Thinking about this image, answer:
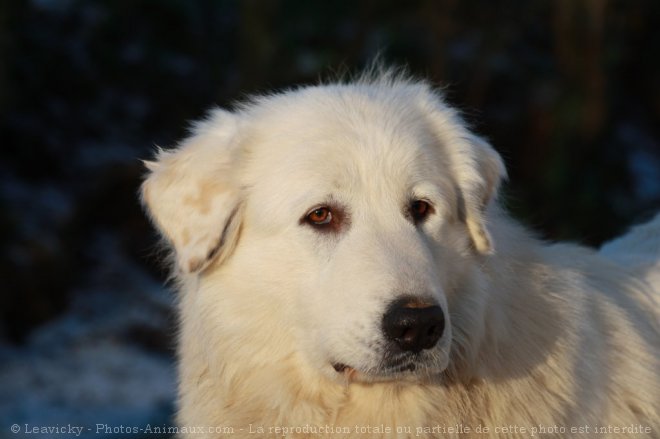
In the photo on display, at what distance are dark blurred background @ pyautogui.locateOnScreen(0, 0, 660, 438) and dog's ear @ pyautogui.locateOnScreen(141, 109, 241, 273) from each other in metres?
6.19

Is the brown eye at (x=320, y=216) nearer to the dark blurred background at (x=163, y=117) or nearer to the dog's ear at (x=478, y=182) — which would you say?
the dog's ear at (x=478, y=182)

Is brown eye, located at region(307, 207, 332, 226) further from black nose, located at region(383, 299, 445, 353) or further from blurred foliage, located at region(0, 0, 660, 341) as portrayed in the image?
blurred foliage, located at region(0, 0, 660, 341)

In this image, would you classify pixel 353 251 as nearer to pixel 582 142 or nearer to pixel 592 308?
pixel 592 308

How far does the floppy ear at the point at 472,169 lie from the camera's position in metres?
3.99

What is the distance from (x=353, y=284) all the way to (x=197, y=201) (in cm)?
79

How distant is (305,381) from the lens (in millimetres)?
3914

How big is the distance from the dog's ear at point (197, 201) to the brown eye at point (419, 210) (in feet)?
2.32

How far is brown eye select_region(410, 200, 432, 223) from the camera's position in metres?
3.88

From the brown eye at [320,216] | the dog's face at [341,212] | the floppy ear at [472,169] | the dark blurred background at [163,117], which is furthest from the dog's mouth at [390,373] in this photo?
the dark blurred background at [163,117]

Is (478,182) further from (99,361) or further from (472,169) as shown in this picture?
(99,361)

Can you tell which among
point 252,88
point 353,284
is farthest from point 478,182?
point 252,88

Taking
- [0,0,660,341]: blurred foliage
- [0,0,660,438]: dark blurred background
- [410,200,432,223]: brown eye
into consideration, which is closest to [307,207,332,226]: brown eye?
[410,200,432,223]: brown eye

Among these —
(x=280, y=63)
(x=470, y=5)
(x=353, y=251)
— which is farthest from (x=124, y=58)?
(x=353, y=251)

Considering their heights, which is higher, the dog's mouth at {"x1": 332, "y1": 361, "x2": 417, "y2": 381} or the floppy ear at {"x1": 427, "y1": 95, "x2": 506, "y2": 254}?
the floppy ear at {"x1": 427, "y1": 95, "x2": 506, "y2": 254}
